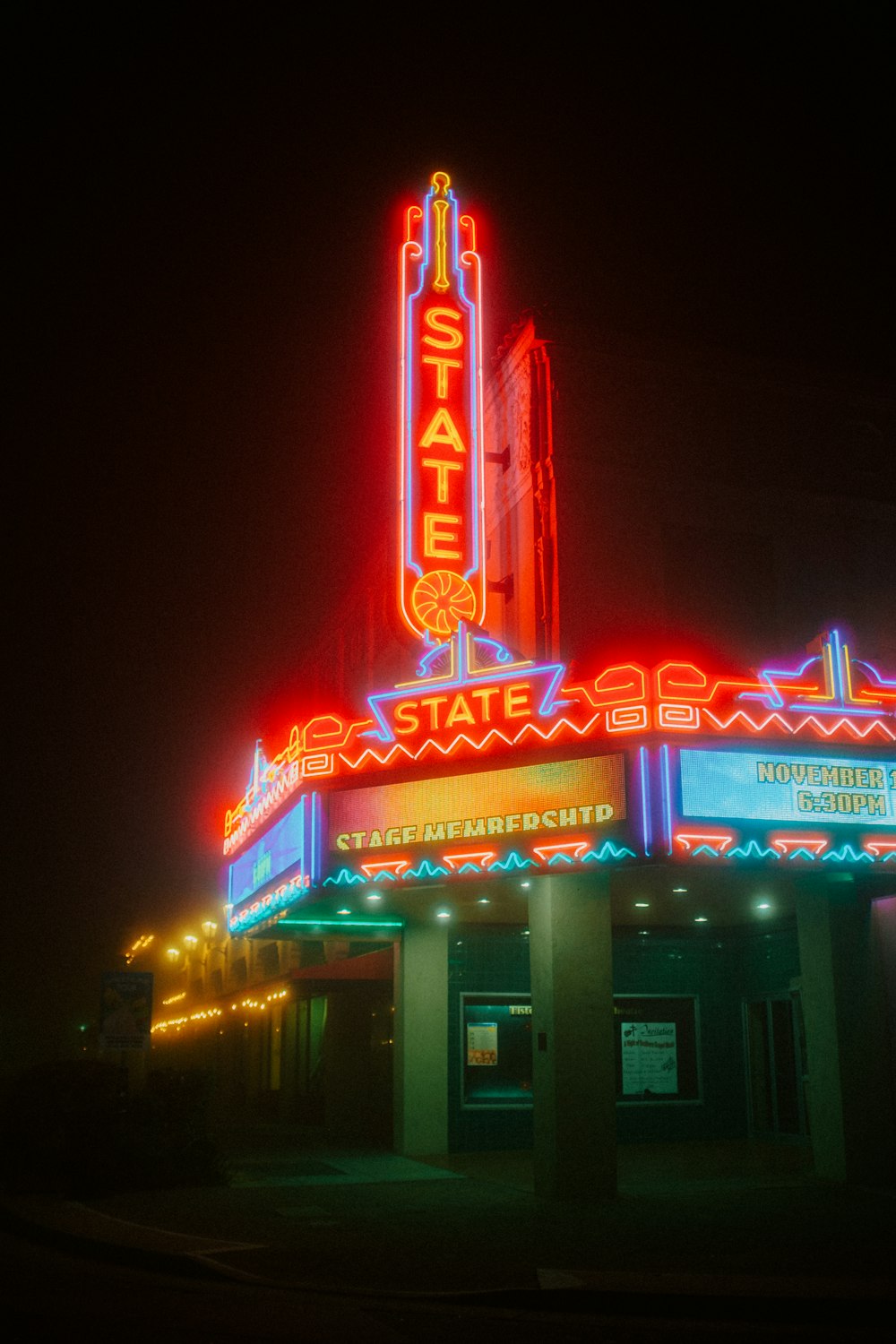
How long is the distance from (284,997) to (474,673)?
1504cm

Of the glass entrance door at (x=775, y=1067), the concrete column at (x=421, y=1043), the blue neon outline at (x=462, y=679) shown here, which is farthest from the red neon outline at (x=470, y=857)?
the glass entrance door at (x=775, y=1067)

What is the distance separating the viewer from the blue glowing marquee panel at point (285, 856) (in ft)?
46.9

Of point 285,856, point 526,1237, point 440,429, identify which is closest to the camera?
point 526,1237

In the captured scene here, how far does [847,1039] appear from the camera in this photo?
1486 centimetres

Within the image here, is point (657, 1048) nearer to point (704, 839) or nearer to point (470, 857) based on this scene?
point (470, 857)

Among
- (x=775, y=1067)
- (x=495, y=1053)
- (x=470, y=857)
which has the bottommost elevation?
(x=775, y=1067)


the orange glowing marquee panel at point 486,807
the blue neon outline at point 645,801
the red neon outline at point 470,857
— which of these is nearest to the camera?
the blue neon outline at point 645,801

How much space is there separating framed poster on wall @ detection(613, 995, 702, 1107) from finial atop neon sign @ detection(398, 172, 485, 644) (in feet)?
26.7

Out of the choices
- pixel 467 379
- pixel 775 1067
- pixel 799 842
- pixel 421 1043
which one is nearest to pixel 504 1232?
pixel 799 842

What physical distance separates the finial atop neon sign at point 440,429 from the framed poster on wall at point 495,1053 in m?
7.23

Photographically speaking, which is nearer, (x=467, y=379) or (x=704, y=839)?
(x=704, y=839)

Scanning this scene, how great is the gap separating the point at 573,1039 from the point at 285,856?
4333 mm

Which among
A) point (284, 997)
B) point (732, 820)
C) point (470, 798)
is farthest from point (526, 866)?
Answer: point (284, 997)

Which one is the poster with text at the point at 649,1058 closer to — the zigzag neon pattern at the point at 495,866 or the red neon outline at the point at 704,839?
the zigzag neon pattern at the point at 495,866
